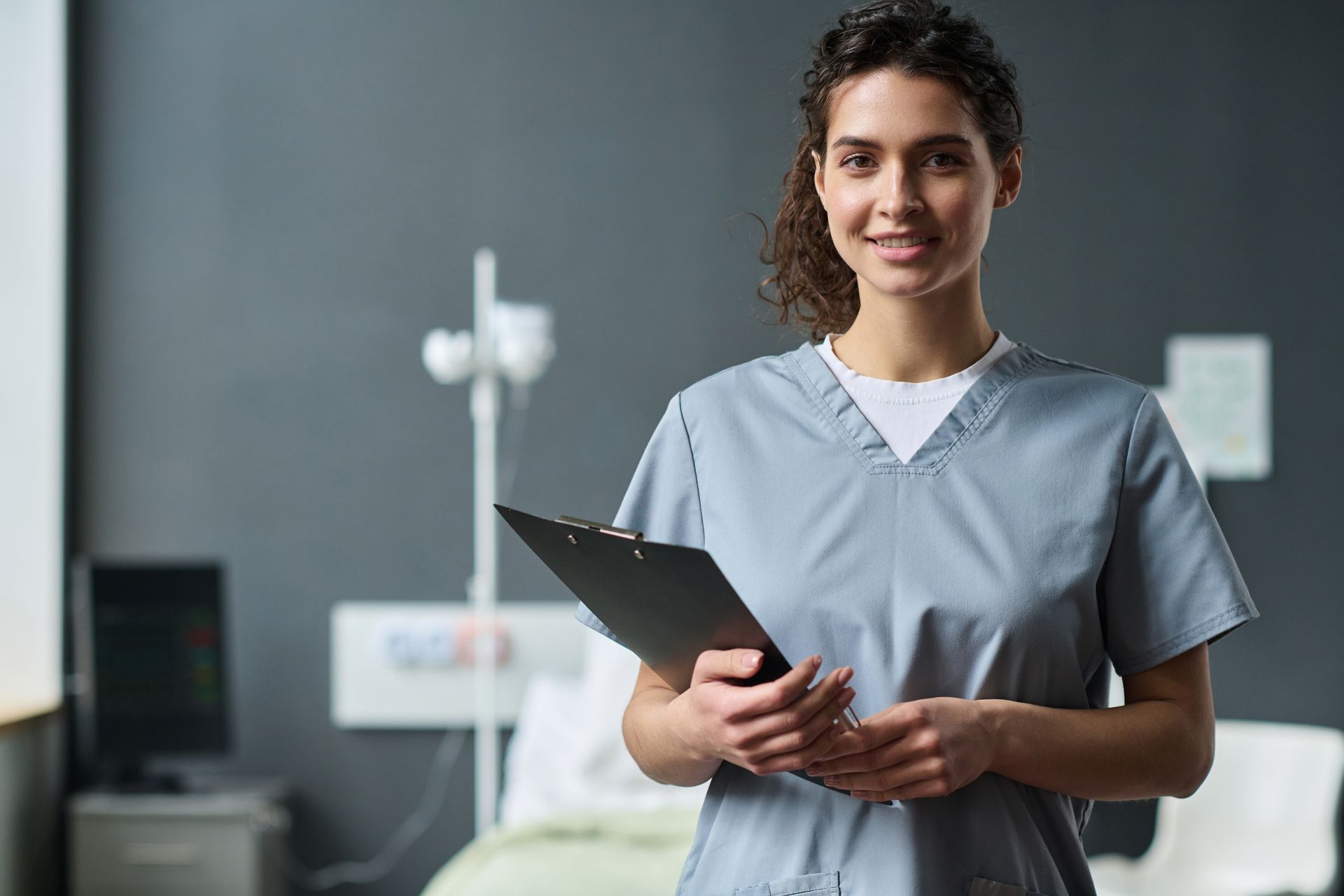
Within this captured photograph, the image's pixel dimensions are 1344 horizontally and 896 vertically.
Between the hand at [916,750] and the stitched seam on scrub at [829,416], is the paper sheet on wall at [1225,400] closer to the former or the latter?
the stitched seam on scrub at [829,416]

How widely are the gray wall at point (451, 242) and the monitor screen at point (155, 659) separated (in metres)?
0.31

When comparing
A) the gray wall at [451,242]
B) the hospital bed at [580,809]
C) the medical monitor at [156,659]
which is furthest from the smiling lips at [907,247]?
the medical monitor at [156,659]

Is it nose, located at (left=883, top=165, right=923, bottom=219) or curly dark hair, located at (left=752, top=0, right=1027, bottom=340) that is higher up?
curly dark hair, located at (left=752, top=0, right=1027, bottom=340)

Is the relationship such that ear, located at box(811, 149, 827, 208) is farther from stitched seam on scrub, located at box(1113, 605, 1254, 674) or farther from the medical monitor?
the medical monitor

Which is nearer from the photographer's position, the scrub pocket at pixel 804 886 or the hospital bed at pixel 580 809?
the scrub pocket at pixel 804 886

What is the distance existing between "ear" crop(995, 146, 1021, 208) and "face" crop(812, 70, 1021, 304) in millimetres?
52

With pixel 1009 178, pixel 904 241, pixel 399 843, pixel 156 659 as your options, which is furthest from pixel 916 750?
pixel 399 843

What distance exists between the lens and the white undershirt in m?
1.11

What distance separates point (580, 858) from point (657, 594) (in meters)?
1.56

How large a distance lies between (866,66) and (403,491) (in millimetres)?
2677

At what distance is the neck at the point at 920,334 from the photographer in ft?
3.64

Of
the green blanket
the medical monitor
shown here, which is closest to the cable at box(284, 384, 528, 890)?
the medical monitor

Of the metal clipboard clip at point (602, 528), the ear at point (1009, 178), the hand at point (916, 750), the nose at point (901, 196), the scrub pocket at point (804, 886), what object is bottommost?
the scrub pocket at point (804, 886)

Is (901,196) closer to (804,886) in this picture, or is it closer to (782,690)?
(782,690)
